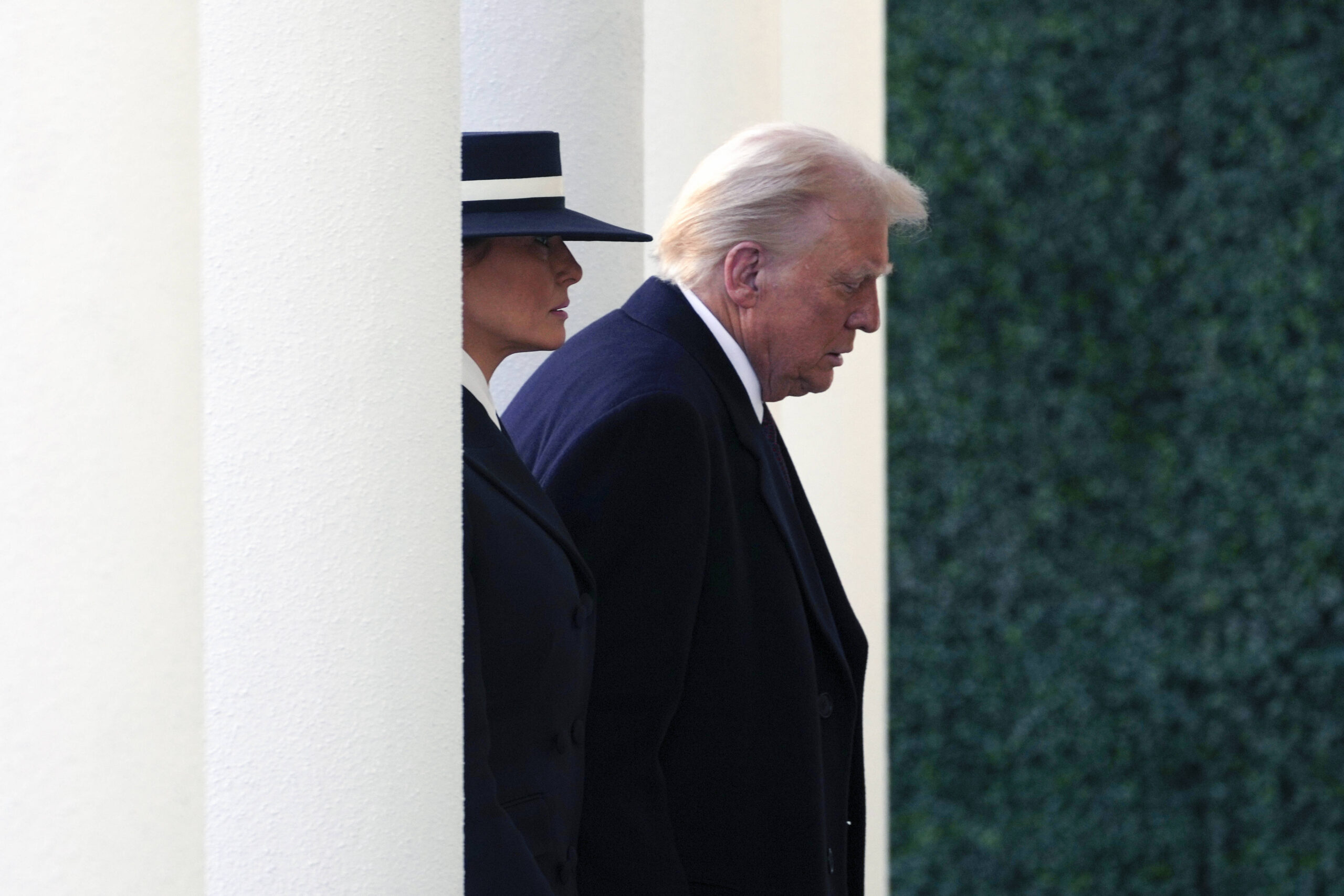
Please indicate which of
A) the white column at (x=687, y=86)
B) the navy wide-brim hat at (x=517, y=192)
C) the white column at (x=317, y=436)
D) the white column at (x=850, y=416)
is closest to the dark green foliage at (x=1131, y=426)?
the white column at (x=850, y=416)

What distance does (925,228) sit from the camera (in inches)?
124

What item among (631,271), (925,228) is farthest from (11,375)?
(631,271)

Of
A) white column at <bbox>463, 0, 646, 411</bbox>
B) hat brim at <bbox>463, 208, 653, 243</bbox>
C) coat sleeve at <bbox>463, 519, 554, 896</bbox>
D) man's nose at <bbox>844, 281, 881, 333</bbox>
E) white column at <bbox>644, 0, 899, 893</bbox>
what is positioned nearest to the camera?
coat sleeve at <bbox>463, 519, 554, 896</bbox>

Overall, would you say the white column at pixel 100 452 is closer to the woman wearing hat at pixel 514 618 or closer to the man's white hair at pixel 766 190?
the woman wearing hat at pixel 514 618

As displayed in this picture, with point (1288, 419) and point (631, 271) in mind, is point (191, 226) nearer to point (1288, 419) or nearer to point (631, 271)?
point (631, 271)

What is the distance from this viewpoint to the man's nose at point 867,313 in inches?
112

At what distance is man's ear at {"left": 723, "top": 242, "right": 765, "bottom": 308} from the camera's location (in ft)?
9.04

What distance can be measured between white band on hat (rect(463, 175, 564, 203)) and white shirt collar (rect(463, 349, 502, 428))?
0.26 m

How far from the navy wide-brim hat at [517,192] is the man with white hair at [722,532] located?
0.80ft

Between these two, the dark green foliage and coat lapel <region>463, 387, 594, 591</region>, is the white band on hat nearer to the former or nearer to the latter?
coat lapel <region>463, 387, 594, 591</region>

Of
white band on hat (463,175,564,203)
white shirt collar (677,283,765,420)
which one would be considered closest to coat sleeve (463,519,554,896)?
white band on hat (463,175,564,203)

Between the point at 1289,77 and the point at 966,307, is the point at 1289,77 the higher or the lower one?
the higher one

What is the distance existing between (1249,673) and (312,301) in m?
4.85

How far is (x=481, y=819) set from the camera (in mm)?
1917
